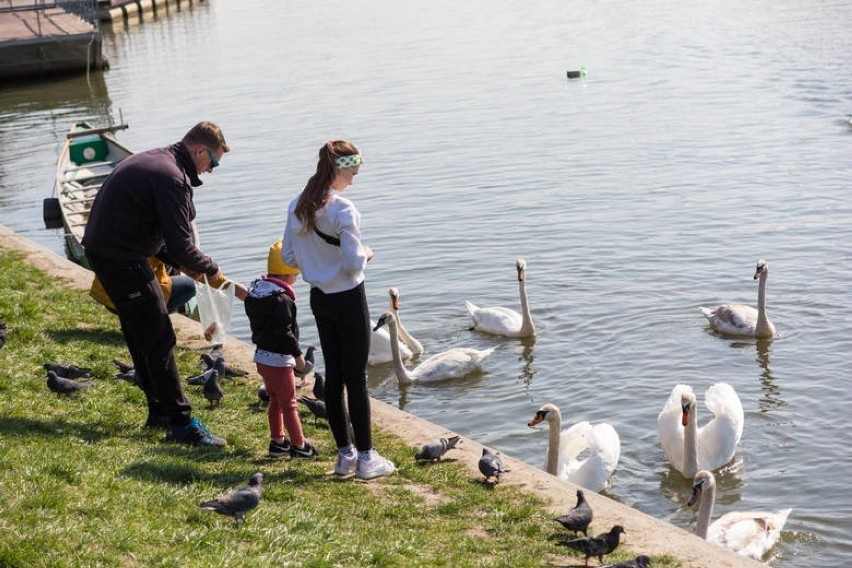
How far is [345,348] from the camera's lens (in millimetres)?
7902

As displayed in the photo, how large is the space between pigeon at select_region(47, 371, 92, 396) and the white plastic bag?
1420mm

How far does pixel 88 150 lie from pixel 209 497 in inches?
753

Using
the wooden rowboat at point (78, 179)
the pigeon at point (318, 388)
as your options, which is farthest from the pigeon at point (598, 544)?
the wooden rowboat at point (78, 179)

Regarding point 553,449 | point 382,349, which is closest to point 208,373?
point 553,449

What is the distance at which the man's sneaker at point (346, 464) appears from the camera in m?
8.37

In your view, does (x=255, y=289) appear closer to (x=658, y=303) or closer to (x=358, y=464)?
(x=358, y=464)

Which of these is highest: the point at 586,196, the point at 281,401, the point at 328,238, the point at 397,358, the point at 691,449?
the point at 328,238

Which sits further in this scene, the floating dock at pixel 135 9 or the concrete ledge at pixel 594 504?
the floating dock at pixel 135 9

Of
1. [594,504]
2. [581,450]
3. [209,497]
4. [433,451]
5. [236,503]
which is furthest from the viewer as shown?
[581,450]

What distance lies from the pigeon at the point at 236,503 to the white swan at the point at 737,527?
13.2 ft

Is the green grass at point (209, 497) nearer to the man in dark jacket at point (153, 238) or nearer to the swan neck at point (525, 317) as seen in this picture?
the man in dark jacket at point (153, 238)

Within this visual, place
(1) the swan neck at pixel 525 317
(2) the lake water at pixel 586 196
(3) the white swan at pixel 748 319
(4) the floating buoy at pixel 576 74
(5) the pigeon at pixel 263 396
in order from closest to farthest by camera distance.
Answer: (5) the pigeon at pixel 263 396
(2) the lake water at pixel 586 196
(3) the white swan at pixel 748 319
(1) the swan neck at pixel 525 317
(4) the floating buoy at pixel 576 74

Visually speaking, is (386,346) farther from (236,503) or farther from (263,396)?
(236,503)

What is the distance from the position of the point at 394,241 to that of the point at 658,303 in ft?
17.7
